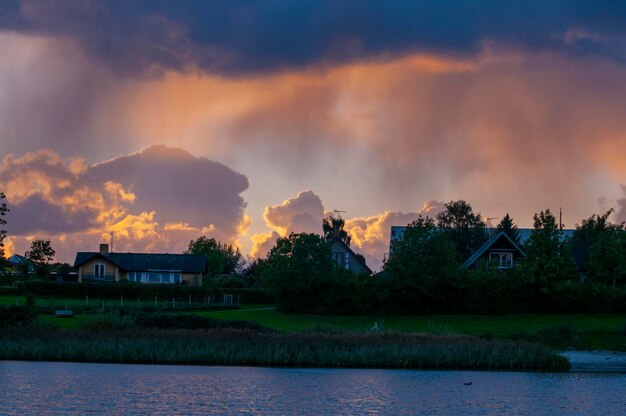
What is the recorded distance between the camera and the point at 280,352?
46.8 meters

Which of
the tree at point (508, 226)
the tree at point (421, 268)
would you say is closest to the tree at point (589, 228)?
the tree at point (508, 226)

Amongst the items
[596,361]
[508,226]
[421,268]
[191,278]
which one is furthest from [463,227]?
[596,361]

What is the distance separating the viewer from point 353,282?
283ft

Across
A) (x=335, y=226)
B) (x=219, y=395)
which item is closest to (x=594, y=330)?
(x=219, y=395)

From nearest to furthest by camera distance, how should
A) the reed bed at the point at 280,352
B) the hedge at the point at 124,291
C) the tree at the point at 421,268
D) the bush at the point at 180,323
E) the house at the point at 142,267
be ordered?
the reed bed at the point at 280,352 → the bush at the point at 180,323 → the tree at the point at 421,268 → the hedge at the point at 124,291 → the house at the point at 142,267

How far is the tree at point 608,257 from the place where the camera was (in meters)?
104

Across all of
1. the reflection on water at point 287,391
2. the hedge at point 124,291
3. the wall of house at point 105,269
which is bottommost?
the reflection on water at point 287,391

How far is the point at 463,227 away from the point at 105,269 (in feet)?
183

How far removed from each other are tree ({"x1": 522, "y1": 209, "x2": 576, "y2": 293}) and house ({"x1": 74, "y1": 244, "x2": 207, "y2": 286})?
6338 centimetres

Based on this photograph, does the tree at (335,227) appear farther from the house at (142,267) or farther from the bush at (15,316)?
the bush at (15,316)

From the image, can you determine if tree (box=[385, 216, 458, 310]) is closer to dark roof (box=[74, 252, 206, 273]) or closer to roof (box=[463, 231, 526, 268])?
roof (box=[463, 231, 526, 268])

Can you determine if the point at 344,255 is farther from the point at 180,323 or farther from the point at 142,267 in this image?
the point at 180,323

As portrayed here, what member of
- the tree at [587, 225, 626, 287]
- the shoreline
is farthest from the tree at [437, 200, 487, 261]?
the shoreline

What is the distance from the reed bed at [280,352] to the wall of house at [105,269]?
89.9m
